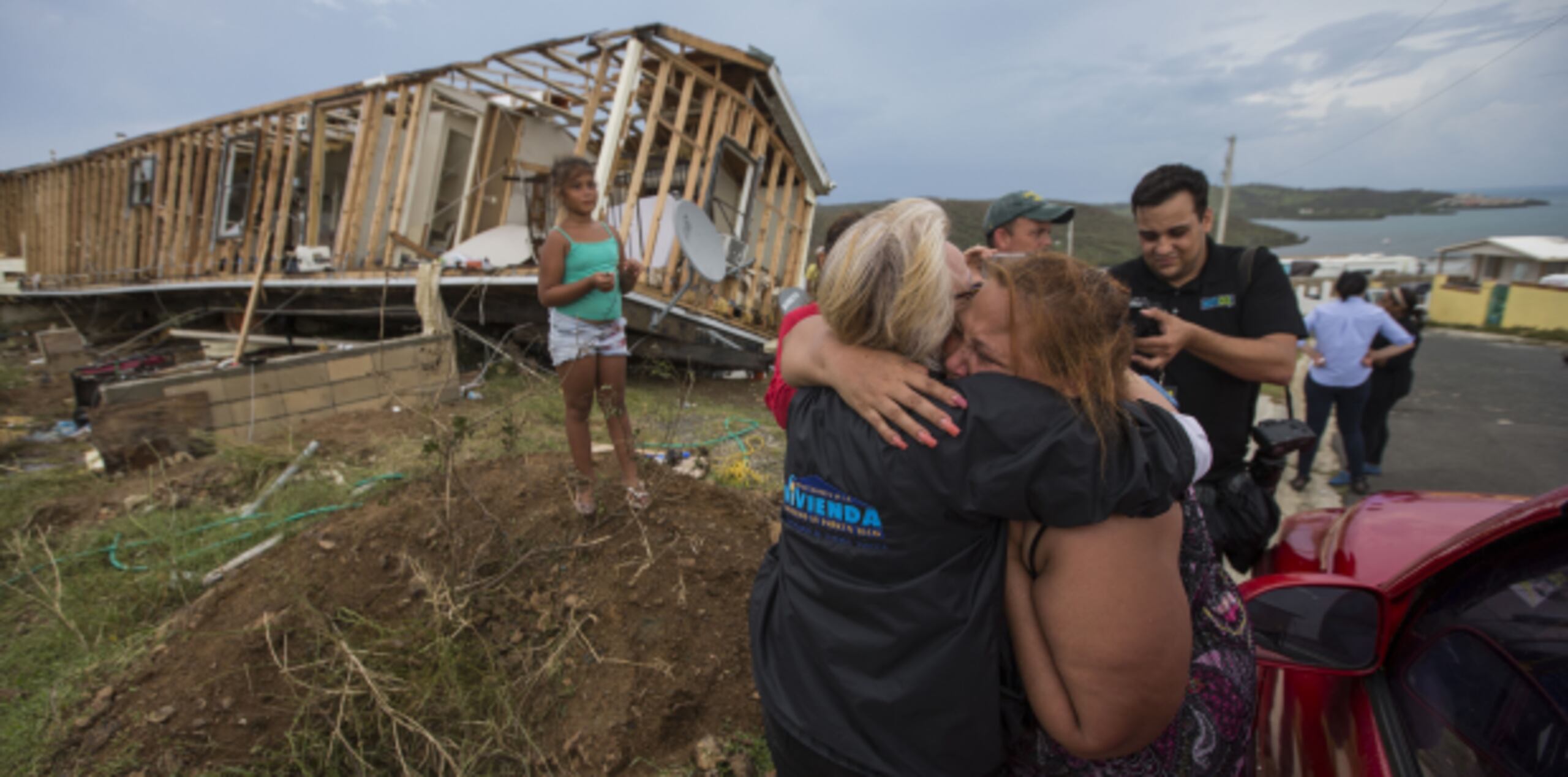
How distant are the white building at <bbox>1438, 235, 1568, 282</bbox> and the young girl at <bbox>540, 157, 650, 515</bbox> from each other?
36689 millimetres

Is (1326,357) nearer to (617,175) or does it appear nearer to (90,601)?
(90,601)

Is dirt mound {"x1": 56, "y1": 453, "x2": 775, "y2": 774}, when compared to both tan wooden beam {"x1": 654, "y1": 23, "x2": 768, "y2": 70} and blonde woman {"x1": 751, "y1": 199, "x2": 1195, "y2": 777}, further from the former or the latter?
tan wooden beam {"x1": 654, "y1": 23, "x2": 768, "y2": 70}

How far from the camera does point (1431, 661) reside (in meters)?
1.32

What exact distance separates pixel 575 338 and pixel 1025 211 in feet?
6.86

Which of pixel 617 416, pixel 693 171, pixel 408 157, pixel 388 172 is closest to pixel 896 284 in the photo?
pixel 617 416

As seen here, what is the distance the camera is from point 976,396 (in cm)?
94

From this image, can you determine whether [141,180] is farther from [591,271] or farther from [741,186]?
[591,271]

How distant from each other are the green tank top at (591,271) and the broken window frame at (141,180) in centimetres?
1326

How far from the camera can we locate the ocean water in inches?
2229

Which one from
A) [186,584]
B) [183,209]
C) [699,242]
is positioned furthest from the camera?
[183,209]

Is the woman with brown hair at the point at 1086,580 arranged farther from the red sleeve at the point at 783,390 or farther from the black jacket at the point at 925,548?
the red sleeve at the point at 783,390

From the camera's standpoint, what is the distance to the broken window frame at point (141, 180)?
11633 mm

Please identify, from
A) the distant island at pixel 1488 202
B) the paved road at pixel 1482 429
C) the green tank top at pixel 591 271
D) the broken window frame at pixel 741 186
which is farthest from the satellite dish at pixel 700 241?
the distant island at pixel 1488 202

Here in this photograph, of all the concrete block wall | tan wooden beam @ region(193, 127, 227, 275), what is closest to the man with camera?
the concrete block wall
